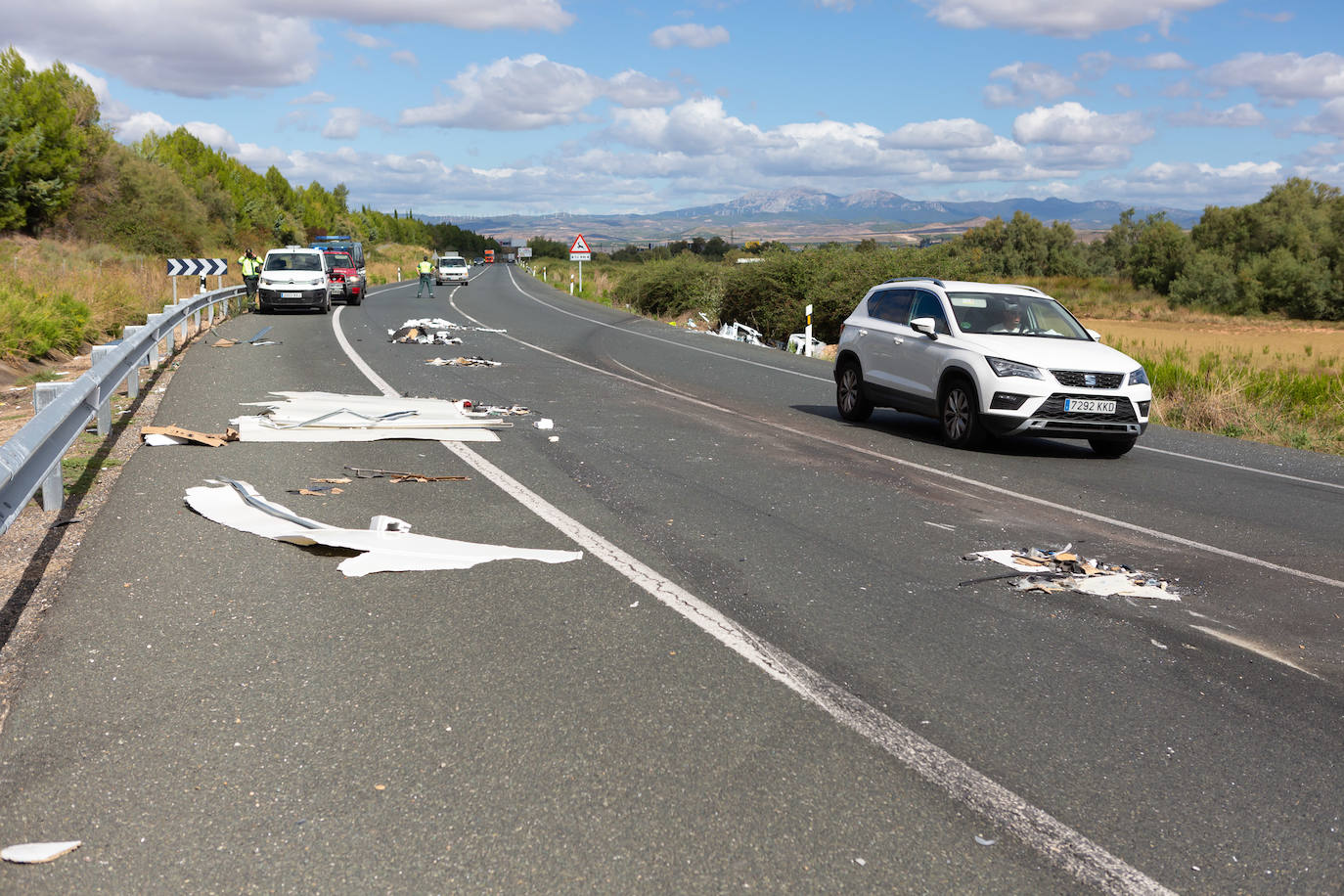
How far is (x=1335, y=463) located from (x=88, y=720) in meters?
12.1

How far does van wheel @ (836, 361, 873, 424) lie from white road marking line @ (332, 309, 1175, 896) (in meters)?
7.35

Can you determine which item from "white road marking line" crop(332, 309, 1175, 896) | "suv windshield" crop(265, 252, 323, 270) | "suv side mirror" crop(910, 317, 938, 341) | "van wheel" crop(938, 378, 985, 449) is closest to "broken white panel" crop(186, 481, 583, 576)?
"white road marking line" crop(332, 309, 1175, 896)

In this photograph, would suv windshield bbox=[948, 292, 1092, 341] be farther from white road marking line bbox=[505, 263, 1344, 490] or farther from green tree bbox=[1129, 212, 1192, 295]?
green tree bbox=[1129, 212, 1192, 295]

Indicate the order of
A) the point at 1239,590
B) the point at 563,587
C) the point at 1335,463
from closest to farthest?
the point at 563,587, the point at 1239,590, the point at 1335,463

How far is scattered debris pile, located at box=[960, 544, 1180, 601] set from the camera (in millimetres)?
6219

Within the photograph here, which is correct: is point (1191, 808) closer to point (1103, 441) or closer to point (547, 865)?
point (547, 865)

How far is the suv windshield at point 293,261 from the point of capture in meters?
30.0

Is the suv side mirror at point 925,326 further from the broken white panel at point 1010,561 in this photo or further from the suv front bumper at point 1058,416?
the broken white panel at point 1010,561

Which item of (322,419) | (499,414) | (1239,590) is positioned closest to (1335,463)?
(1239,590)

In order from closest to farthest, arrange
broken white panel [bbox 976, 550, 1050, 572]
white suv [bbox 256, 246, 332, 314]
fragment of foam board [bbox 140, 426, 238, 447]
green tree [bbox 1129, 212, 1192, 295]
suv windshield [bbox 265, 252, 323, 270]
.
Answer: broken white panel [bbox 976, 550, 1050, 572], fragment of foam board [bbox 140, 426, 238, 447], white suv [bbox 256, 246, 332, 314], suv windshield [bbox 265, 252, 323, 270], green tree [bbox 1129, 212, 1192, 295]

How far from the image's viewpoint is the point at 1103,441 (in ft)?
37.7

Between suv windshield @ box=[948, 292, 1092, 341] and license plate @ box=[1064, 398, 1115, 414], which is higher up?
suv windshield @ box=[948, 292, 1092, 341]

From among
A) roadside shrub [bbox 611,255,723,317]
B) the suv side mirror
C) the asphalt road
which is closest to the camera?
the asphalt road

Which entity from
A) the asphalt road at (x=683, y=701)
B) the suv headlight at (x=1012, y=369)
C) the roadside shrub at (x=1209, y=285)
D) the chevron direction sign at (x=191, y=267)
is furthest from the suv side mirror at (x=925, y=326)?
the roadside shrub at (x=1209, y=285)
